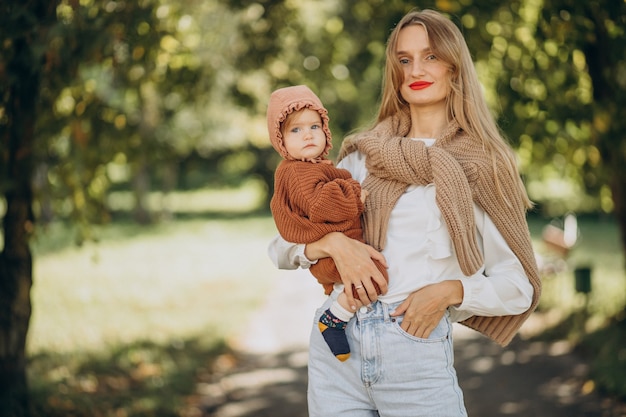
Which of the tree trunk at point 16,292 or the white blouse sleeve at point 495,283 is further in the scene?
the tree trunk at point 16,292

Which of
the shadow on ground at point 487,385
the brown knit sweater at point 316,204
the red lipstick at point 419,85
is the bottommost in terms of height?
the shadow on ground at point 487,385

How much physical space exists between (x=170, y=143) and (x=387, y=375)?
19.8 feet

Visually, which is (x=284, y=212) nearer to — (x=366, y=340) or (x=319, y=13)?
(x=366, y=340)

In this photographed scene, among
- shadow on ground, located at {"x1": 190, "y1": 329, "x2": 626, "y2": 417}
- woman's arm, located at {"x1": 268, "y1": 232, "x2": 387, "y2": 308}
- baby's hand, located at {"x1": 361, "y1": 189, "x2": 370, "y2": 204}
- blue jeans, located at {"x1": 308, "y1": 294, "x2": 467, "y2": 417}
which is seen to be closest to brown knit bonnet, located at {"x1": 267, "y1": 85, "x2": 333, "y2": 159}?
baby's hand, located at {"x1": 361, "y1": 189, "x2": 370, "y2": 204}

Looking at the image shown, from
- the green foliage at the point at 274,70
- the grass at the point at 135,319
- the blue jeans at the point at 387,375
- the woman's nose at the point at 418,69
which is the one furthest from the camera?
the grass at the point at 135,319

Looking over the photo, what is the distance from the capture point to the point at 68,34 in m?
3.81

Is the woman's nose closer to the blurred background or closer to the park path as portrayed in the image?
the blurred background

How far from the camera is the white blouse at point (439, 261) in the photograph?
2557 millimetres

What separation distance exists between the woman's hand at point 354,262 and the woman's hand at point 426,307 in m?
0.10

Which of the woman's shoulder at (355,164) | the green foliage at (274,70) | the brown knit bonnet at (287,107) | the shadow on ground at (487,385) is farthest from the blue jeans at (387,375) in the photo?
the shadow on ground at (487,385)

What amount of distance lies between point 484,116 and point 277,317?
24.5 ft

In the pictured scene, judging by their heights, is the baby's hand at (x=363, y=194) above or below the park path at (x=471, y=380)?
above

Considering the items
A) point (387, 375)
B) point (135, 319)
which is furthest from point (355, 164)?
point (135, 319)

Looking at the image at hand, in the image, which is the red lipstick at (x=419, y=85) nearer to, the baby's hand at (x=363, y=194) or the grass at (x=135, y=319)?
the baby's hand at (x=363, y=194)
